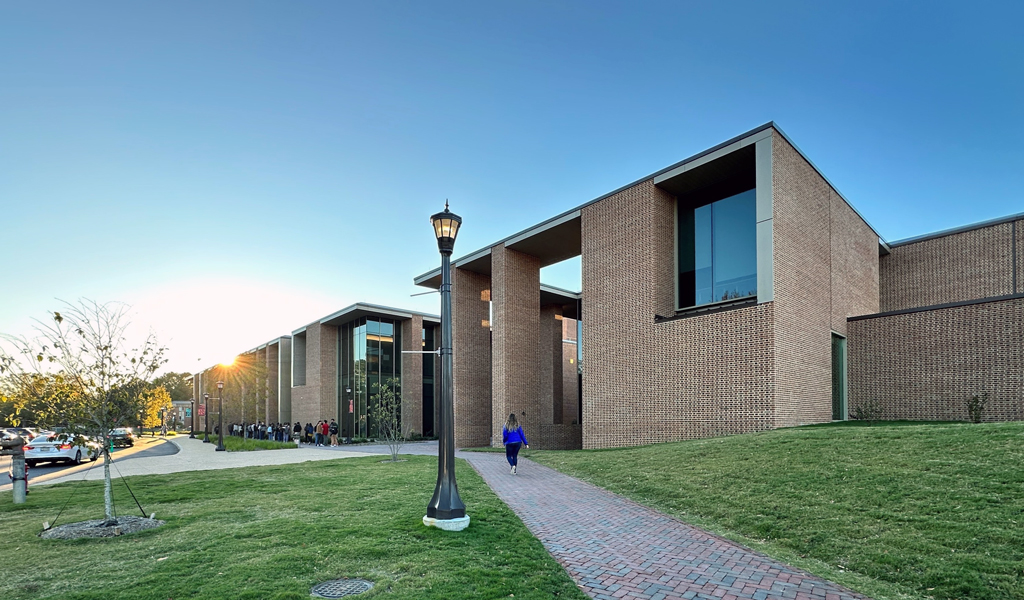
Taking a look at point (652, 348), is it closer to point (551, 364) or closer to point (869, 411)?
point (869, 411)

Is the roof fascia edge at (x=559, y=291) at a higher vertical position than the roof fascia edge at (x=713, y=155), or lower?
lower

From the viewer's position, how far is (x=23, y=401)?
819 cm

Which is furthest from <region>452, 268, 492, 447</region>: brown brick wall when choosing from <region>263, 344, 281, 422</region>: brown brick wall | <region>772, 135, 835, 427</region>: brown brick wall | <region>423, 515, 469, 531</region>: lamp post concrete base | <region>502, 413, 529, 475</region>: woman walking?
<region>263, 344, 281, 422</region>: brown brick wall

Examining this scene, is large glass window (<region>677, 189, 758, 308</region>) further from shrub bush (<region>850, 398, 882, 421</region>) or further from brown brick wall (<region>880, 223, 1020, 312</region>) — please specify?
brown brick wall (<region>880, 223, 1020, 312</region>)

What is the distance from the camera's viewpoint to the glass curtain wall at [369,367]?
41.0 m

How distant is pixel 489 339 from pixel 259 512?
2362 centimetres

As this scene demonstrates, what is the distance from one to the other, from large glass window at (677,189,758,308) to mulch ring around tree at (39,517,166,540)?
17.3 m

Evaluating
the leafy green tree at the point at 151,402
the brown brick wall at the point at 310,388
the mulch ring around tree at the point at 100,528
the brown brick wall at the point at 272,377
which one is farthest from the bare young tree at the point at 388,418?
the brown brick wall at the point at 272,377

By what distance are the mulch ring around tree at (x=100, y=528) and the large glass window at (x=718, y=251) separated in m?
17.3

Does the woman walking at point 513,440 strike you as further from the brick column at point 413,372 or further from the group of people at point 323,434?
the brick column at point 413,372

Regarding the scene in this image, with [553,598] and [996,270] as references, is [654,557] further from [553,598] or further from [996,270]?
[996,270]

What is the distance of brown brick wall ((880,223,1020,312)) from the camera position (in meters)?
22.0

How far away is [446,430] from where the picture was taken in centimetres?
802

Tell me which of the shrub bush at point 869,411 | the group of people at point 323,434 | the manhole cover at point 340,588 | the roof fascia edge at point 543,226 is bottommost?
the group of people at point 323,434
